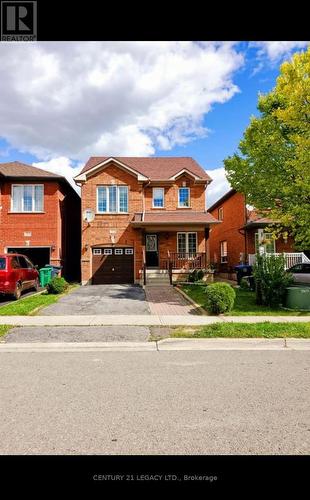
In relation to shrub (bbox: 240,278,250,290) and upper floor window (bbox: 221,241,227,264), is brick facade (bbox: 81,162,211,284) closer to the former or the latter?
shrub (bbox: 240,278,250,290)

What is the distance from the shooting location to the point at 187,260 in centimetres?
2397

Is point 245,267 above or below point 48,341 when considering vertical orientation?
above

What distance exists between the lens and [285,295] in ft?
41.8

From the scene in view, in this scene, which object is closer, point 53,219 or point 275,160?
point 275,160

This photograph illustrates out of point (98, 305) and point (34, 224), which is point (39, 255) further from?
point (98, 305)

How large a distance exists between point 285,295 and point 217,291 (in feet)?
10.2

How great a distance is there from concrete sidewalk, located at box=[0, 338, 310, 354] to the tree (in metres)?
7.50

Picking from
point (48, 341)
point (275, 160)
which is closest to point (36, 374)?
point (48, 341)

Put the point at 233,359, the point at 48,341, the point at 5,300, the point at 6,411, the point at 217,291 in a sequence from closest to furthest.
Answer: the point at 6,411, the point at 233,359, the point at 48,341, the point at 217,291, the point at 5,300

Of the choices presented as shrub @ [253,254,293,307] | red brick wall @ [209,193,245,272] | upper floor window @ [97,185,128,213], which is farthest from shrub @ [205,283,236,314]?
red brick wall @ [209,193,245,272]

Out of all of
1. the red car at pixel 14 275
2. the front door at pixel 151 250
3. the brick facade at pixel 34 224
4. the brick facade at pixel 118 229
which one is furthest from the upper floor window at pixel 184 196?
the red car at pixel 14 275
